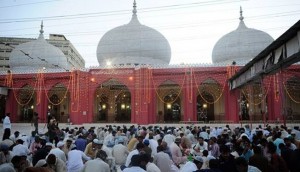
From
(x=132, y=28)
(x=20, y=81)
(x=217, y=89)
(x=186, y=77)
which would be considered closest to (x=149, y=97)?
(x=186, y=77)

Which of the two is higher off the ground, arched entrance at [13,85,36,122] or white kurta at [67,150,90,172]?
arched entrance at [13,85,36,122]

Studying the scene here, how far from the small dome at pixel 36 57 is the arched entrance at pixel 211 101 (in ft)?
48.9

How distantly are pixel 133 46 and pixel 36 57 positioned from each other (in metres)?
11.1

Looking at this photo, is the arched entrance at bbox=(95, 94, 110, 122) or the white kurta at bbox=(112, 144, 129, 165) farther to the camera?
the arched entrance at bbox=(95, 94, 110, 122)

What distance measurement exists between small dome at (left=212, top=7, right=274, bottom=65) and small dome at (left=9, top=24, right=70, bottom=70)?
657 inches

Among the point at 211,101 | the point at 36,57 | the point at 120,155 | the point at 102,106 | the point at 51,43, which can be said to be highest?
the point at 51,43

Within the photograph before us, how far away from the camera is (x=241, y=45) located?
104ft

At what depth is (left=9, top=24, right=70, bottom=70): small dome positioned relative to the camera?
112ft

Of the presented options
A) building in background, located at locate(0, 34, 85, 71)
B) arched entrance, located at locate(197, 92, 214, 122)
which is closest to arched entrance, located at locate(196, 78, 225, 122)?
arched entrance, located at locate(197, 92, 214, 122)

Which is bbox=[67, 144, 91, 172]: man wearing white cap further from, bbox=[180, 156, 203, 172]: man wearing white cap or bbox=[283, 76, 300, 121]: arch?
bbox=[283, 76, 300, 121]: arch

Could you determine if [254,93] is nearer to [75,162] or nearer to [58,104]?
[58,104]

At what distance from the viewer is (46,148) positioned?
8.05 meters

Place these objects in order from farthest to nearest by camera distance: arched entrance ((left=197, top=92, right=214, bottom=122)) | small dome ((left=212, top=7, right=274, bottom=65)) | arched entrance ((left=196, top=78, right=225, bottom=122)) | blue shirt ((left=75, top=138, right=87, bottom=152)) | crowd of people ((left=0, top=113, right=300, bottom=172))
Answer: arched entrance ((left=197, top=92, right=214, bottom=122))
small dome ((left=212, top=7, right=274, bottom=65))
arched entrance ((left=196, top=78, right=225, bottom=122))
blue shirt ((left=75, top=138, right=87, bottom=152))
crowd of people ((left=0, top=113, right=300, bottom=172))

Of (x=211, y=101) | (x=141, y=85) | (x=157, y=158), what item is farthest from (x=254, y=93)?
(x=157, y=158)
